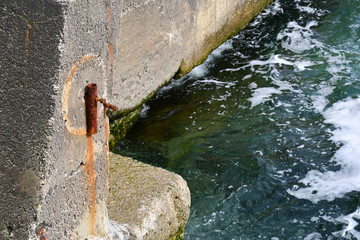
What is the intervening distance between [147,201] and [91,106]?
0.89 meters

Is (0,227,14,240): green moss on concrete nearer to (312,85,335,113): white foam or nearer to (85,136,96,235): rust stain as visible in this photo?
(85,136,96,235): rust stain

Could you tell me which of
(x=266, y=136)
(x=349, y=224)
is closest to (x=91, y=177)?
(x=349, y=224)

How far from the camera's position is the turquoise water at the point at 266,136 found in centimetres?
406

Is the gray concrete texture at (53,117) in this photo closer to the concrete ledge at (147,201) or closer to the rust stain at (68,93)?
the rust stain at (68,93)

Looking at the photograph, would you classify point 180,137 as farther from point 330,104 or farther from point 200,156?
point 330,104

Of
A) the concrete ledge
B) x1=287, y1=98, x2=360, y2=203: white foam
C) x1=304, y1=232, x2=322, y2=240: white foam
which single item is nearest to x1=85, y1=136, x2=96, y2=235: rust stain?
the concrete ledge

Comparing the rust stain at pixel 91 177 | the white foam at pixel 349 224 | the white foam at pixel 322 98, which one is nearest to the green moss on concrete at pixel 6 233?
the rust stain at pixel 91 177

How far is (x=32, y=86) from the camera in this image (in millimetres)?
1779

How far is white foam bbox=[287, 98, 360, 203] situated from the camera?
434 cm

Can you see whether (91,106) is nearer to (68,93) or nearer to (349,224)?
(68,93)

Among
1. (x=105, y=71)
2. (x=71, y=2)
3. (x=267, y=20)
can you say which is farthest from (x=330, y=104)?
(x=71, y=2)

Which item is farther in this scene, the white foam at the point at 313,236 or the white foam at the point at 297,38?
the white foam at the point at 297,38

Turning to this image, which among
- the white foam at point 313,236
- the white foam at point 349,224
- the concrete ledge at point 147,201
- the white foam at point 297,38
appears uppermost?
the concrete ledge at point 147,201

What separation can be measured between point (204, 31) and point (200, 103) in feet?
3.93
